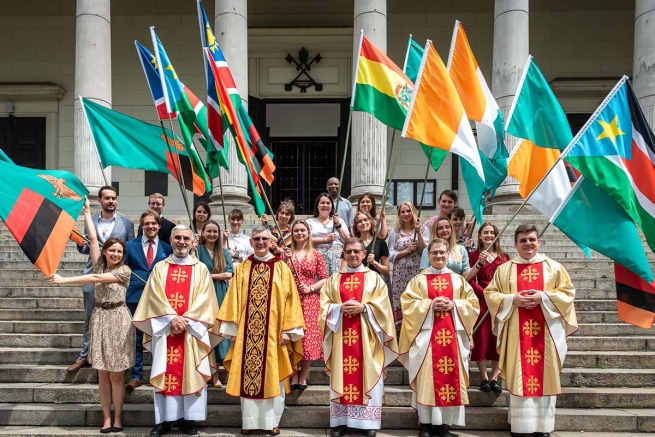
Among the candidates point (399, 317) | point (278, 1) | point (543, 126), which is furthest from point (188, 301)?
point (278, 1)

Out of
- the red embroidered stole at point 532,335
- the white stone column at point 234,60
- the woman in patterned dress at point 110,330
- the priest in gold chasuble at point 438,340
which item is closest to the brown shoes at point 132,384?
the woman in patterned dress at point 110,330

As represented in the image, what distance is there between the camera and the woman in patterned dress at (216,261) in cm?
658

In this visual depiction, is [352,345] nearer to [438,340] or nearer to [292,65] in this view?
[438,340]

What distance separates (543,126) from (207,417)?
14.8 feet

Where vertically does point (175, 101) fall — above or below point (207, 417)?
above

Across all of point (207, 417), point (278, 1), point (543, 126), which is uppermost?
point (278, 1)

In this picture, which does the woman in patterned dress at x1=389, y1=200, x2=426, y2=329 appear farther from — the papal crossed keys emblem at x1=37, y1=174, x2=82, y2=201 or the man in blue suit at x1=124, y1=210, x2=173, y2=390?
the papal crossed keys emblem at x1=37, y1=174, x2=82, y2=201

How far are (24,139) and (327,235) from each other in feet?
42.9

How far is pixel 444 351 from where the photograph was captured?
5770 mm

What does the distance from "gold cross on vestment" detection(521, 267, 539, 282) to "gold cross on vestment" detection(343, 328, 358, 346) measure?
1685 millimetres

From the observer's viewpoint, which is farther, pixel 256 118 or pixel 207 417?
pixel 256 118

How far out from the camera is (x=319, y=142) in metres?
17.3

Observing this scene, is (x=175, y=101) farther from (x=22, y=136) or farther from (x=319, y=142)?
(x=22, y=136)

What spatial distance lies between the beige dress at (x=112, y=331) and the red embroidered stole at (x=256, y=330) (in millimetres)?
1109
